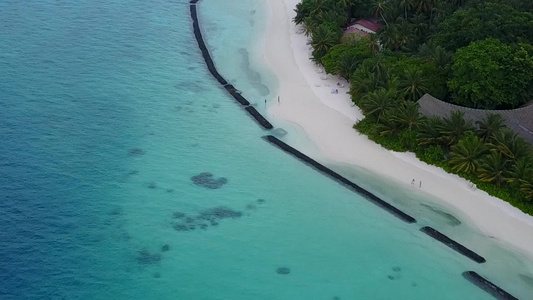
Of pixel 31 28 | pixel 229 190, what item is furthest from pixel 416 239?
pixel 31 28

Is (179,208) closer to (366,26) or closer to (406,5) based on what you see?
(366,26)

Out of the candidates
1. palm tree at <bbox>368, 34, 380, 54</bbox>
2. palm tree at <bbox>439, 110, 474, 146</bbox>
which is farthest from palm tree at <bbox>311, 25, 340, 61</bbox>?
palm tree at <bbox>439, 110, 474, 146</bbox>

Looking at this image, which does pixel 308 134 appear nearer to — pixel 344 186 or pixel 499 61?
pixel 344 186

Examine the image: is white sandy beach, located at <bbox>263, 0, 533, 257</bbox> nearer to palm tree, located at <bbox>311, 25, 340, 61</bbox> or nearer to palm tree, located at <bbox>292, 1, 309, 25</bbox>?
palm tree, located at <bbox>292, 1, 309, 25</bbox>

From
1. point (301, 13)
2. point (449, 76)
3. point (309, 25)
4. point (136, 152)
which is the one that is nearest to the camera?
point (136, 152)

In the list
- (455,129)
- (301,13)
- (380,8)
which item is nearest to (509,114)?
(455,129)
